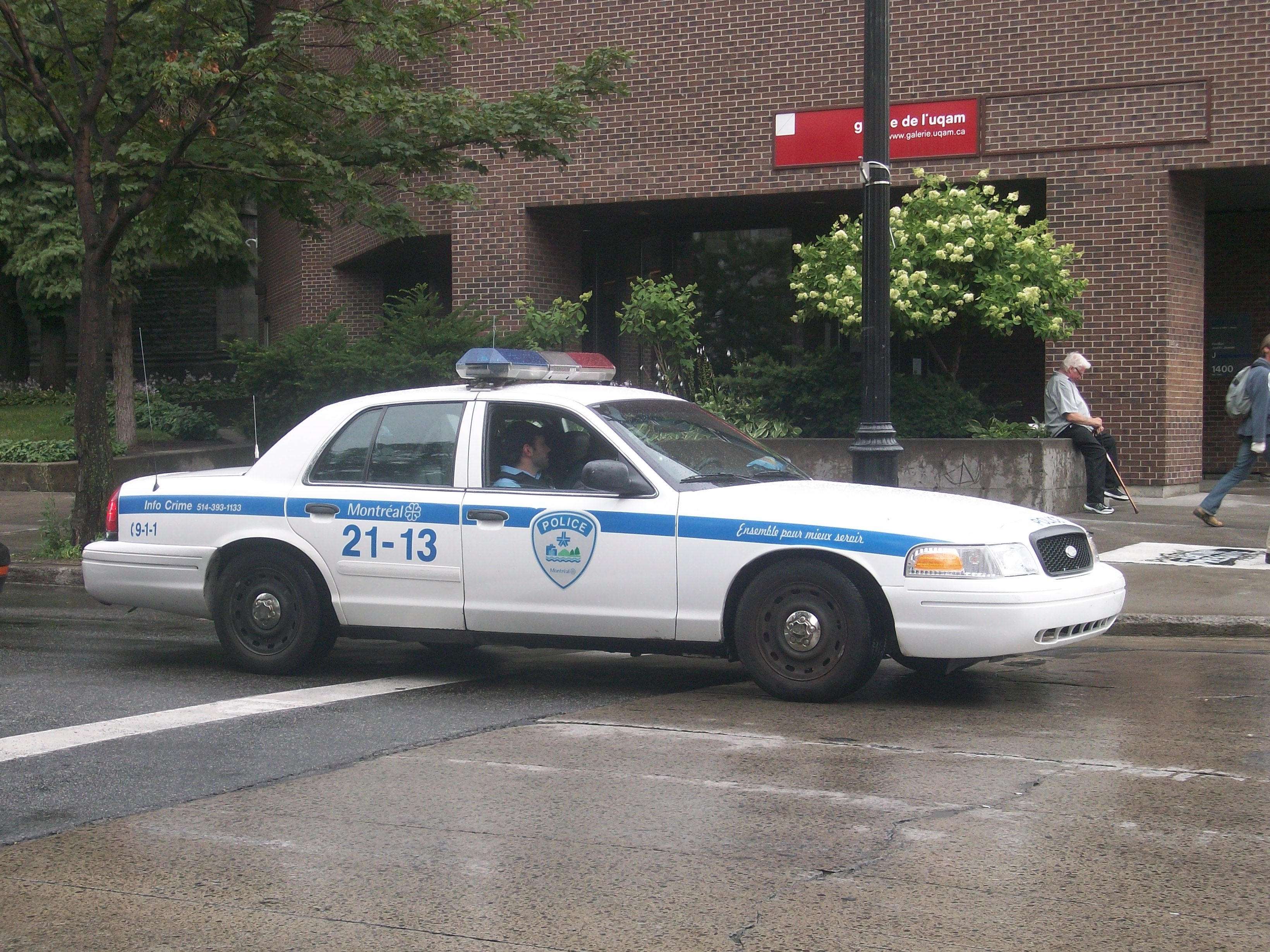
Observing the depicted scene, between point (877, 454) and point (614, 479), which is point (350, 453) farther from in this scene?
point (877, 454)

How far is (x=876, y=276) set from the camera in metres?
9.50

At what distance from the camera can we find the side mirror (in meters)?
6.88

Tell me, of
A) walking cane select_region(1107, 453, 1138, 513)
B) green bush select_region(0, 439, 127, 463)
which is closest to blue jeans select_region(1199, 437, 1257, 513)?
walking cane select_region(1107, 453, 1138, 513)

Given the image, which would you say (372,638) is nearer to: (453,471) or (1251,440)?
(453,471)

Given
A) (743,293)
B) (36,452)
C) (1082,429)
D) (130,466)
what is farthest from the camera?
(743,293)

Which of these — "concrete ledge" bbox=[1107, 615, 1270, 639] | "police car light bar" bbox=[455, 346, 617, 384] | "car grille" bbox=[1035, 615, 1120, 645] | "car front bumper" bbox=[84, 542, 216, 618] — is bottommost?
"concrete ledge" bbox=[1107, 615, 1270, 639]

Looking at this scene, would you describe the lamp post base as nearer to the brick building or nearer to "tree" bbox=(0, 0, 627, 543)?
"tree" bbox=(0, 0, 627, 543)

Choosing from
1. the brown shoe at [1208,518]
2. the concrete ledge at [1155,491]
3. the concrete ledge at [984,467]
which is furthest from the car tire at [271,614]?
the concrete ledge at [1155,491]

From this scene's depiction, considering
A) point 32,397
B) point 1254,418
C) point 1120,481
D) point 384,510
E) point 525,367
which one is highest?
point 525,367

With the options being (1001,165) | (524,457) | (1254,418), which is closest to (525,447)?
(524,457)

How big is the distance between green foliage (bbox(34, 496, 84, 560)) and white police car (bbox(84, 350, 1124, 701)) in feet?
16.4

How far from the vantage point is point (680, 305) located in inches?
648

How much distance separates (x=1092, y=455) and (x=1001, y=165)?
Result: 400 cm

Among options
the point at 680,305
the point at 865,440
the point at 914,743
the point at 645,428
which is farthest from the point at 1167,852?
the point at 680,305
